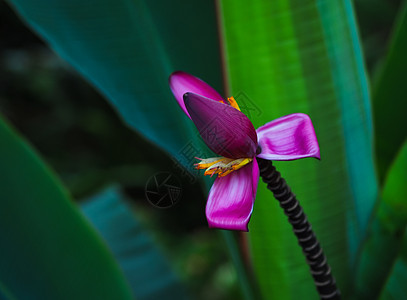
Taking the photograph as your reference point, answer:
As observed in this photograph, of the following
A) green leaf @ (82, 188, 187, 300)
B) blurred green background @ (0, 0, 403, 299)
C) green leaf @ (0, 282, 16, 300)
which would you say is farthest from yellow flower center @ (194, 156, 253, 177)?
blurred green background @ (0, 0, 403, 299)

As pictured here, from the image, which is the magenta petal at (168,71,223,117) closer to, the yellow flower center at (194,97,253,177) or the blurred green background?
the yellow flower center at (194,97,253,177)

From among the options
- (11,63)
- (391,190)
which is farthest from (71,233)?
(11,63)

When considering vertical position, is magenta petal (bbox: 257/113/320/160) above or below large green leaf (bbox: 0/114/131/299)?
above

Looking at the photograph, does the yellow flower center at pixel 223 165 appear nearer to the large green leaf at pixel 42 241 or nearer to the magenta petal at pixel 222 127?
the magenta petal at pixel 222 127

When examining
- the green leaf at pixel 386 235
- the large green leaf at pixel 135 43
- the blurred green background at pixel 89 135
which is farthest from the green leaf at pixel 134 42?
the blurred green background at pixel 89 135

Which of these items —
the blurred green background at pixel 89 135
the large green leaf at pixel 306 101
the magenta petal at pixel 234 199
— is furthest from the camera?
the blurred green background at pixel 89 135

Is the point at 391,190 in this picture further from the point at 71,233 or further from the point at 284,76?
the point at 71,233

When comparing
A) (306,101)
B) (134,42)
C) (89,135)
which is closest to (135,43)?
(134,42)
